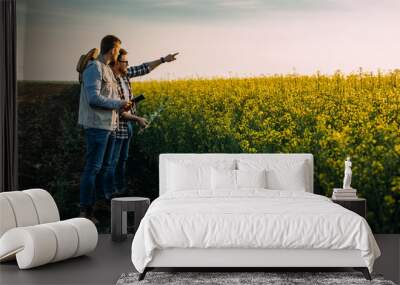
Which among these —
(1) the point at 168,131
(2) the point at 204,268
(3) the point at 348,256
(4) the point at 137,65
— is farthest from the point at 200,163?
(3) the point at 348,256

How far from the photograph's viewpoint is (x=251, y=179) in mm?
7195

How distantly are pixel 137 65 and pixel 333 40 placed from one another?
2.26 m

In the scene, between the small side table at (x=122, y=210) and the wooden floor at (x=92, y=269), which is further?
the small side table at (x=122, y=210)

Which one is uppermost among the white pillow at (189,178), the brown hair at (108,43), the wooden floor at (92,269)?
the brown hair at (108,43)

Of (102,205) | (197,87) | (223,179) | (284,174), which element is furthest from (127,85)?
(284,174)

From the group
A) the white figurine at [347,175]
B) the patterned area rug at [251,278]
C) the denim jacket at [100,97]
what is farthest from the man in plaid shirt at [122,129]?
the patterned area rug at [251,278]

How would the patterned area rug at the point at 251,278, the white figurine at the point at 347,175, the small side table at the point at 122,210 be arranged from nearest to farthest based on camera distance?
the patterned area rug at the point at 251,278
the small side table at the point at 122,210
the white figurine at the point at 347,175

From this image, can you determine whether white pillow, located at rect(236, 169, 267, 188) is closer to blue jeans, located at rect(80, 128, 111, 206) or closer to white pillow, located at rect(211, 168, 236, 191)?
white pillow, located at rect(211, 168, 236, 191)

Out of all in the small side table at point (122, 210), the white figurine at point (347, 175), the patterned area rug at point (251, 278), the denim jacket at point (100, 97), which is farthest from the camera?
the denim jacket at point (100, 97)

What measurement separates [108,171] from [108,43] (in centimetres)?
147

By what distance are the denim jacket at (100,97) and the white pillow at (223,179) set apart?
57.4 inches

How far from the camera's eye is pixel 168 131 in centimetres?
823

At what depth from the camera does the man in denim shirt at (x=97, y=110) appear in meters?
7.98

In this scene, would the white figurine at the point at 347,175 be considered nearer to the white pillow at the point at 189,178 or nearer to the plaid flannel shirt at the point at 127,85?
the white pillow at the point at 189,178
